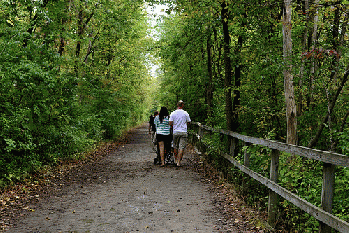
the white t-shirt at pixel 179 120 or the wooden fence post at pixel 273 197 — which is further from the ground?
the white t-shirt at pixel 179 120

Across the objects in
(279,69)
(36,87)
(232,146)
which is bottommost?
(232,146)

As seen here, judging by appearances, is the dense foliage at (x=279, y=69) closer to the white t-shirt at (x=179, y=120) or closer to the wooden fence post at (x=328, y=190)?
the white t-shirt at (x=179, y=120)

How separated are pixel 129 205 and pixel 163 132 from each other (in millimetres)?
5682

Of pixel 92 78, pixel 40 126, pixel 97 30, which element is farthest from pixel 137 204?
pixel 97 30

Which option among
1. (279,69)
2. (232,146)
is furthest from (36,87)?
(279,69)

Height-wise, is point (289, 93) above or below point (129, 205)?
above

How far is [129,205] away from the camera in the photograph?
7078 millimetres

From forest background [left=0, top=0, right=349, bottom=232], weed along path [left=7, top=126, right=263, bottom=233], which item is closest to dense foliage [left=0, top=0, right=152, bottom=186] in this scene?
forest background [left=0, top=0, right=349, bottom=232]

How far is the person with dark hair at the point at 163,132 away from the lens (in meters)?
12.5

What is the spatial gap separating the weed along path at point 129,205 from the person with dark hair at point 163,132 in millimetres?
1495

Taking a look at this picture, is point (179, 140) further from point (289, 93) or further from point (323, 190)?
point (323, 190)

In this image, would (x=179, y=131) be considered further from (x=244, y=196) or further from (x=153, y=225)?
(x=153, y=225)

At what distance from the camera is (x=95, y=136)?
1912cm

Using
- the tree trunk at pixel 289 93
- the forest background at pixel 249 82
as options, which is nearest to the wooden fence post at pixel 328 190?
the forest background at pixel 249 82
